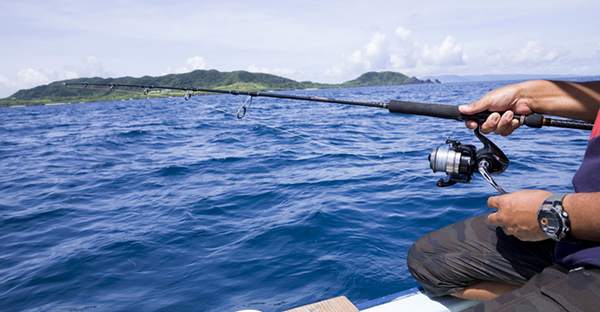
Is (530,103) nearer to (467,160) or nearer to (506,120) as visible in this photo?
(506,120)

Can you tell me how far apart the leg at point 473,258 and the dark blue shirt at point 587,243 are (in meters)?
0.26

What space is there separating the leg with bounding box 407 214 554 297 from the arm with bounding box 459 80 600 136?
0.64 m

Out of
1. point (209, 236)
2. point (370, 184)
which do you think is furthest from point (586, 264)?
point (370, 184)

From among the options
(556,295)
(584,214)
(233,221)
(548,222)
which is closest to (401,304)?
(556,295)

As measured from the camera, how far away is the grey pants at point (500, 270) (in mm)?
1396

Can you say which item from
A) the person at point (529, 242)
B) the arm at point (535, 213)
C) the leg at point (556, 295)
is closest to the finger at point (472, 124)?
the person at point (529, 242)

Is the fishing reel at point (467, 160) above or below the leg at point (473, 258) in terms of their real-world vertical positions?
above

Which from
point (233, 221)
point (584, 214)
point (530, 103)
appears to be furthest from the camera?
point (233, 221)

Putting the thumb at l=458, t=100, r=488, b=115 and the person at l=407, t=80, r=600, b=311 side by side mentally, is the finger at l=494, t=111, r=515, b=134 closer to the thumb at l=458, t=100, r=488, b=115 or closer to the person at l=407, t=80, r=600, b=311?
the person at l=407, t=80, r=600, b=311

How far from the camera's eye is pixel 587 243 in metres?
1.50

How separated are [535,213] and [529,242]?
1.57 feet

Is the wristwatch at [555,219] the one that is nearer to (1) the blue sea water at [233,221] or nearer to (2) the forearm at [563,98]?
(2) the forearm at [563,98]

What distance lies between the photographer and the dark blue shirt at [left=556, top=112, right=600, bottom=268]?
1445 mm

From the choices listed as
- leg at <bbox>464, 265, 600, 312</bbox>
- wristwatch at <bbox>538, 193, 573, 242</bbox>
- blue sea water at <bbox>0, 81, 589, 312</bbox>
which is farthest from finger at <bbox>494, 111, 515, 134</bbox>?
blue sea water at <bbox>0, 81, 589, 312</bbox>
